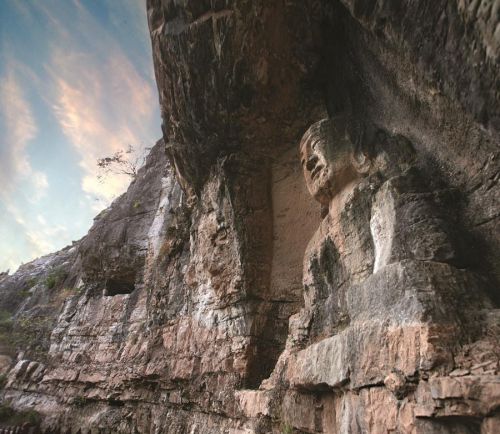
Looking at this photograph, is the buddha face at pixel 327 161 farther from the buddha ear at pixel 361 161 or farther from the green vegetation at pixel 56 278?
the green vegetation at pixel 56 278

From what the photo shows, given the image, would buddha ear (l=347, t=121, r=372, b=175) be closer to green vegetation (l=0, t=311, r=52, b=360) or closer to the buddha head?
the buddha head

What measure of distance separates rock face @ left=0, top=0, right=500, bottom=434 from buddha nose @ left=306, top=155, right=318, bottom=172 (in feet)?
0.07

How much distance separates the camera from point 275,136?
582cm

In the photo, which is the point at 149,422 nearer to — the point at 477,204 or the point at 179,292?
the point at 179,292

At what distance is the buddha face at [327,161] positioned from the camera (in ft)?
12.4

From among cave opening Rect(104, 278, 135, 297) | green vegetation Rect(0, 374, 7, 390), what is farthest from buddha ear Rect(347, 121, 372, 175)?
green vegetation Rect(0, 374, 7, 390)

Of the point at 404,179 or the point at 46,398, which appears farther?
the point at 46,398

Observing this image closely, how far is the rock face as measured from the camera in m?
2.19

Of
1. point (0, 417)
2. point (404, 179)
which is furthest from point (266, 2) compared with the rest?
point (0, 417)

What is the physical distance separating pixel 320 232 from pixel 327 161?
821mm

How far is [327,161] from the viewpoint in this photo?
A: 385 centimetres

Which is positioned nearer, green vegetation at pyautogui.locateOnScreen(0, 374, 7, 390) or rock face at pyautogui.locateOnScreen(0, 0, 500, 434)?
rock face at pyautogui.locateOnScreen(0, 0, 500, 434)

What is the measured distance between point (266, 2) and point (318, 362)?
3.91m

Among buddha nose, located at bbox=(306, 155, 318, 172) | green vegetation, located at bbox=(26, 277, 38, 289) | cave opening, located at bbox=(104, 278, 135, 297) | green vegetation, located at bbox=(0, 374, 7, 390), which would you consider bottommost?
green vegetation, located at bbox=(0, 374, 7, 390)
